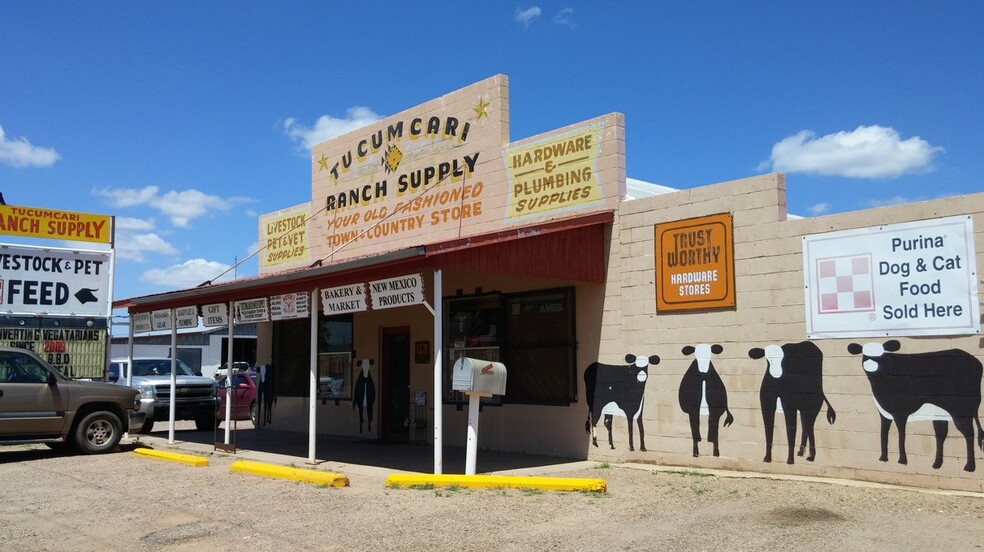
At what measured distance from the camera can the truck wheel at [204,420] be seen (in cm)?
1964

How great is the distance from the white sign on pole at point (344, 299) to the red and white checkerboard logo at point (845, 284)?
6.20m

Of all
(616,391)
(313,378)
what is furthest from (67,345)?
(616,391)

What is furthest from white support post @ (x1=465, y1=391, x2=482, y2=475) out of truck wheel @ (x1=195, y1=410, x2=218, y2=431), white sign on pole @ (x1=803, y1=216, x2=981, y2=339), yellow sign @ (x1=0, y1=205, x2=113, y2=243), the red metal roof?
yellow sign @ (x1=0, y1=205, x2=113, y2=243)

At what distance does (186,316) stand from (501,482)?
8997 mm

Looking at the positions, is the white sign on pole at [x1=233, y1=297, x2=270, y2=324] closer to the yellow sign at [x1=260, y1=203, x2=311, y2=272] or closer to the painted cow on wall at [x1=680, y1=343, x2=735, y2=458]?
the yellow sign at [x1=260, y1=203, x2=311, y2=272]

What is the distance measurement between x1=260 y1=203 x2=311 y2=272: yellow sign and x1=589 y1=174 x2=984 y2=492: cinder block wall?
9.54 m

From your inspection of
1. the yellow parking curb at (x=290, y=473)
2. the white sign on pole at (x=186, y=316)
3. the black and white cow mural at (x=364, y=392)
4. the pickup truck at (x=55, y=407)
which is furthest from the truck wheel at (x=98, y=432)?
the black and white cow mural at (x=364, y=392)

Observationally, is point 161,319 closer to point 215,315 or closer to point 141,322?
point 141,322

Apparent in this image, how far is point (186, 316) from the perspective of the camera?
1664 centimetres

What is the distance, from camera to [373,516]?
8789 millimetres

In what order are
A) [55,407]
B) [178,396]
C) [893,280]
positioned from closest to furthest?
[893,280] → [55,407] → [178,396]

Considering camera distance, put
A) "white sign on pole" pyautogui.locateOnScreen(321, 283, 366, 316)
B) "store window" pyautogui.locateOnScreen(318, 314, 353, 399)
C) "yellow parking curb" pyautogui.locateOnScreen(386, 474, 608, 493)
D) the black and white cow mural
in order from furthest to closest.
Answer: "store window" pyautogui.locateOnScreen(318, 314, 353, 399)
the black and white cow mural
"white sign on pole" pyautogui.locateOnScreen(321, 283, 366, 316)
"yellow parking curb" pyautogui.locateOnScreen(386, 474, 608, 493)

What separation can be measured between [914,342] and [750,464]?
2584 millimetres

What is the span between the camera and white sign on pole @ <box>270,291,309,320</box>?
44.5 feet
